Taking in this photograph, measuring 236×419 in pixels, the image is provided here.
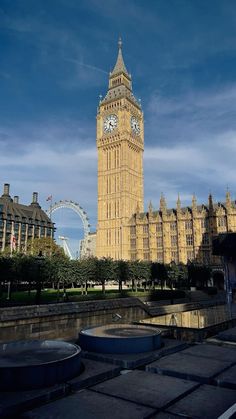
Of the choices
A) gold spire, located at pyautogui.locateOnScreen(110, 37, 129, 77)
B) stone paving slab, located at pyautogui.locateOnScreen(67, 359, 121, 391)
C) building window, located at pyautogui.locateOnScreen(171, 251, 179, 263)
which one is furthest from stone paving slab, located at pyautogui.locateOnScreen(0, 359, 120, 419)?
gold spire, located at pyautogui.locateOnScreen(110, 37, 129, 77)

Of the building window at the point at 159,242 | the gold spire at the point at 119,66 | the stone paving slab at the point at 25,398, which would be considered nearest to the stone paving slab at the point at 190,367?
the stone paving slab at the point at 25,398

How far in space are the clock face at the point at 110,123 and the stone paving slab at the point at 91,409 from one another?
10047cm

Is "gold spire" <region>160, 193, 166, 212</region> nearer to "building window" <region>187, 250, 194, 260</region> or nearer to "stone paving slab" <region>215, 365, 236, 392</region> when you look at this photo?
"building window" <region>187, 250, 194, 260</region>

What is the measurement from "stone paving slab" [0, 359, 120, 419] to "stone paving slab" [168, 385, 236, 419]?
302 centimetres

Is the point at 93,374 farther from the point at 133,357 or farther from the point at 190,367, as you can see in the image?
the point at 190,367

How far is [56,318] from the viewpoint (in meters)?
22.9

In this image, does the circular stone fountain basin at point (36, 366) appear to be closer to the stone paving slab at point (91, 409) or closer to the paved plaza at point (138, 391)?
the paved plaza at point (138, 391)

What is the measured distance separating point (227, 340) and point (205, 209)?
7415cm

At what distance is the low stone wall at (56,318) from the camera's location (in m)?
20.1

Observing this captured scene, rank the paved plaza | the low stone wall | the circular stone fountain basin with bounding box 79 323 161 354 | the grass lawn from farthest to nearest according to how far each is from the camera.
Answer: the grass lawn, the low stone wall, the circular stone fountain basin with bounding box 79 323 161 354, the paved plaza

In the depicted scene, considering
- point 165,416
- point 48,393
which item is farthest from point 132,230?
point 165,416

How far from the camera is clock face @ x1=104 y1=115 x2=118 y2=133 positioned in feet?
345

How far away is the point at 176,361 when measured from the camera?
12.9 metres

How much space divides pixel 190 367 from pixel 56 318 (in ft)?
42.6
